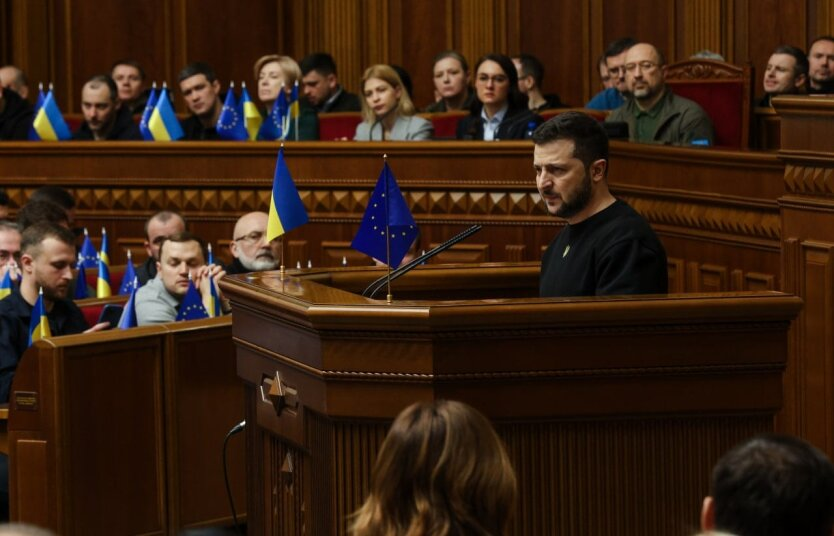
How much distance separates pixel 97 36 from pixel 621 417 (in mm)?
10431

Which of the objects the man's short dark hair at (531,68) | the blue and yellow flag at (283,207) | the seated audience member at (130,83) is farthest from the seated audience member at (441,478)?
the seated audience member at (130,83)

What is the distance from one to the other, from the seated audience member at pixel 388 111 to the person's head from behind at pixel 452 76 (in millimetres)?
1130

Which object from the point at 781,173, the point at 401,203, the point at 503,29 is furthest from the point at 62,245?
the point at 503,29

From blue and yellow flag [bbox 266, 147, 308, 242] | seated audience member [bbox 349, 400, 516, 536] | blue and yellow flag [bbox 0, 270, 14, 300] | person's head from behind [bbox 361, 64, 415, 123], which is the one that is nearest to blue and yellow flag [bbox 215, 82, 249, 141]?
person's head from behind [bbox 361, 64, 415, 123]

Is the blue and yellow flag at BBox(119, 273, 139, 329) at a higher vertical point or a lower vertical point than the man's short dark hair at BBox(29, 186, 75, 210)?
lower

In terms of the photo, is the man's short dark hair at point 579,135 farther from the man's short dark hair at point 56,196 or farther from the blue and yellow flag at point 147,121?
the blue and yellow flag at point 147,121

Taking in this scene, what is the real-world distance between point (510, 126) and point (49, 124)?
3.09 m

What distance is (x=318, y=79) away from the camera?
10938mm

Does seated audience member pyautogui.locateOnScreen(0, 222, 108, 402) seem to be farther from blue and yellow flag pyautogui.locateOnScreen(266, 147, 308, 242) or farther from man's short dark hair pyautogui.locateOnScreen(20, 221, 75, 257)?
blue and yellow flag pyautogui.locateOnScreen(266, 147, 308, 242)

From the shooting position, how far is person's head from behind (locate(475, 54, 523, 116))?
9.12m

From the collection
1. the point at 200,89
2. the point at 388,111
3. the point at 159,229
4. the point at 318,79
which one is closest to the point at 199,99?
the point at 200,89

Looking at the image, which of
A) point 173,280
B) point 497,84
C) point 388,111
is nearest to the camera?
point 173,280

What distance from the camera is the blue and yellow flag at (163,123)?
32.1ft

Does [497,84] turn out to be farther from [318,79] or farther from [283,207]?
[283,207]
